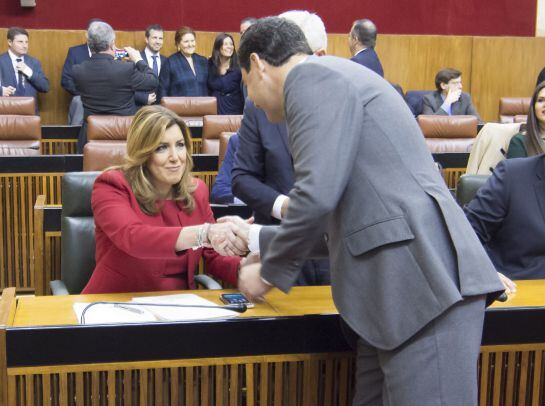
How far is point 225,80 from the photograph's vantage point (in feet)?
30.0

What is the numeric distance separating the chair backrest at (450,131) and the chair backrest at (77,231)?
372 cm

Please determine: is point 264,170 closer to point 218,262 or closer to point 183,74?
point 218,262

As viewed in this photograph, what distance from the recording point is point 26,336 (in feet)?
6.85

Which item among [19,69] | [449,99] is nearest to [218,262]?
[449,99]

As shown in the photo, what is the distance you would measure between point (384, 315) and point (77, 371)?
780 millimetres

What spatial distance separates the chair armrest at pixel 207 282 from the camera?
3.15 m

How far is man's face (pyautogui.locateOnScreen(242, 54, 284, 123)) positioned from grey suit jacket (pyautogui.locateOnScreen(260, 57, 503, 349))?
114 mm

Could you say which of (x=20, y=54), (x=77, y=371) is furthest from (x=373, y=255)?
(x=20, y=54)

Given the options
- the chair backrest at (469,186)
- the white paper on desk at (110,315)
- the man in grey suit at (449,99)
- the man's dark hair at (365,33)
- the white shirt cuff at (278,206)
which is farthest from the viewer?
the man in grey suit at (449,99)

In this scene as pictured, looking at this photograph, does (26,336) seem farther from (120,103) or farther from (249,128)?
(120,103)

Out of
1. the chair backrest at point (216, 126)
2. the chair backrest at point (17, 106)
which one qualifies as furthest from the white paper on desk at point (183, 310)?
the chair backrest at point (17, 106)

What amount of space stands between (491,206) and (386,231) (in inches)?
49.7

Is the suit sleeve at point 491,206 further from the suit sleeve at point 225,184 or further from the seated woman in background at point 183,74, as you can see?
the seated woman in background at point 183,74

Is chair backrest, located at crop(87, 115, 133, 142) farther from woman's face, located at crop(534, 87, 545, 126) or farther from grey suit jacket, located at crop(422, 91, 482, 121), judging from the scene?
grey suit jacket, located at crop(422, 91, 482, 121)
